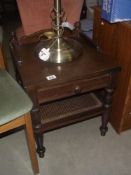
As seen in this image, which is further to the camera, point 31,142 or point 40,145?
point 40,145

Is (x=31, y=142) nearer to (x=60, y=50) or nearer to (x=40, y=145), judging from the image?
(x=40, y=145)

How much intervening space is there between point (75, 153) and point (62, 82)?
553 millimetres

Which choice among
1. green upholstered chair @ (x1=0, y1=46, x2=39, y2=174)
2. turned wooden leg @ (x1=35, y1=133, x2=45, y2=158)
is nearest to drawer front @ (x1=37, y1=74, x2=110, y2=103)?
green upholstered chair @ (x1=0, y1=46, x2=39, y2=174)

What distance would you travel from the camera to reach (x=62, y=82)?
1005 mm

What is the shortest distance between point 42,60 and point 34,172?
63 centimetres

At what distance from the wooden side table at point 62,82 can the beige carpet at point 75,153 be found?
0.11 meters

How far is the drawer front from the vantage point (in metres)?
1.03

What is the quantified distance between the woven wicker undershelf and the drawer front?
206mm

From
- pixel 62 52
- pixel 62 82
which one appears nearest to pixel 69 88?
pixel 62 82

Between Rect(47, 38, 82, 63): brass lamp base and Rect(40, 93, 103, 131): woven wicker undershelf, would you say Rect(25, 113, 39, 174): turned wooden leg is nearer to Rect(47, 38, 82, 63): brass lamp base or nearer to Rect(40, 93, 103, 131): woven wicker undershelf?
Rect(40, 93, 103, 131): woven wicker undershelf

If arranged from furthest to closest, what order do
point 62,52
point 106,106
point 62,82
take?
point 106,106
point 62,52
point 62,82

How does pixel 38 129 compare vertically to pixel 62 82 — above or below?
below

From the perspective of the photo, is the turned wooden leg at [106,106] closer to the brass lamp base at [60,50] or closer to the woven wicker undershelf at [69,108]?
the woven wicker undershelf at [69,108]

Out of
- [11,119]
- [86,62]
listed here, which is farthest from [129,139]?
[11,119]
